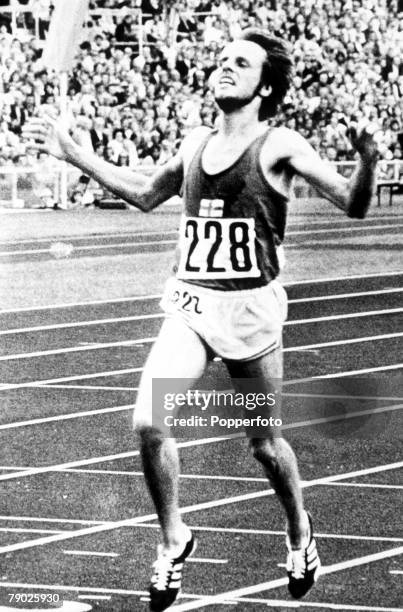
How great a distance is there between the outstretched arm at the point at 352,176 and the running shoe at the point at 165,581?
1.33 metres

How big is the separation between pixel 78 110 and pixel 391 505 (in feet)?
67.0

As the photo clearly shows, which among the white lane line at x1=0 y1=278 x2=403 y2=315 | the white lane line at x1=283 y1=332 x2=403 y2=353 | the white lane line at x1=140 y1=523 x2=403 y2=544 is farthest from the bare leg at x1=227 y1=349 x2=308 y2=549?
the white lane line at x1=0 y1=278 x2=403 y2=315

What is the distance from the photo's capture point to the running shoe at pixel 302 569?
6.26 metres

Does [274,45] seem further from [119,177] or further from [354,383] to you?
[354,383]

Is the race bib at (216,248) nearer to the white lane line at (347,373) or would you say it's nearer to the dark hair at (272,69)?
the dark hair at (272,69)

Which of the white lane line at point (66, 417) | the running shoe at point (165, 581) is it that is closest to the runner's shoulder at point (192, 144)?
the running shoe at point (165, 581)

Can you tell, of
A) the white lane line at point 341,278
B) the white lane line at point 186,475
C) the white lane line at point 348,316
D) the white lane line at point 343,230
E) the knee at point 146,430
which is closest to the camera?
the knee at point 146,430

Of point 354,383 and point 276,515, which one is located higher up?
point 276,515

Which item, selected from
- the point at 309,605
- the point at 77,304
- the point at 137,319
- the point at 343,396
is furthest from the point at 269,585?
the point at 77,304

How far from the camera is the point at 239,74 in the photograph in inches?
241

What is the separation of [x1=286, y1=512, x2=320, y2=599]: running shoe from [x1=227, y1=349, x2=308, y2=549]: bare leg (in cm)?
3

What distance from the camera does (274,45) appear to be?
626cm

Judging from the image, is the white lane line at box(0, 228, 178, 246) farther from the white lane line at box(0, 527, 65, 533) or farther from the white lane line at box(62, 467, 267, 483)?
the white lane line at box(0, 527, 65, 533)

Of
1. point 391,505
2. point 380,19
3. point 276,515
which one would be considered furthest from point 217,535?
point 380,19
